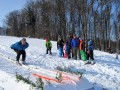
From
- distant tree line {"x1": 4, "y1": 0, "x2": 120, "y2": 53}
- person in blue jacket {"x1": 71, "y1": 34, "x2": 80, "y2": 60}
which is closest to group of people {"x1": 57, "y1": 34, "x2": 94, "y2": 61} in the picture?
person in blue jacket {"x1": 71, "y1": 34, "x2": 80, "y2": 60}

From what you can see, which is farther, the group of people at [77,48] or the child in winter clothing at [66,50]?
the child in winter clothing at [66,50]

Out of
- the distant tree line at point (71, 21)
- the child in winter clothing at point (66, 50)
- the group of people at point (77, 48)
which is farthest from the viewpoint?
the distant tree line at point (71, 21)

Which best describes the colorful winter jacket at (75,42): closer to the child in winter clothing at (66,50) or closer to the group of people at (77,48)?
the group of people at (77,48)

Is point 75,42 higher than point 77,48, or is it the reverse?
point 75,42

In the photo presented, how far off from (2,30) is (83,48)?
80.5 m

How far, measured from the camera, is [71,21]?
53.5 m

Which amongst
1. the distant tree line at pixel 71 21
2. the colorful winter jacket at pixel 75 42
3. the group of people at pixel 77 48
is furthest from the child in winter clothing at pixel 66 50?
the distant tree line at pixel 71 21

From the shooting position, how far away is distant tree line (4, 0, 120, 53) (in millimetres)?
45944

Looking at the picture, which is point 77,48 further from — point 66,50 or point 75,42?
point 66,50

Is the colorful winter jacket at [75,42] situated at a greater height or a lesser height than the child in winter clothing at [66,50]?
greater

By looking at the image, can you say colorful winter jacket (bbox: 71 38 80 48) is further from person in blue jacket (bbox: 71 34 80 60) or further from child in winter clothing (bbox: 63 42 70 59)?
child in winter clothing (bbox: 63 42 70 59)

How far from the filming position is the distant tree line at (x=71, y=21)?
45944mm

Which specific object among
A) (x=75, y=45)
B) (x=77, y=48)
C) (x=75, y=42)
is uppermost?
(x=75, y=42)

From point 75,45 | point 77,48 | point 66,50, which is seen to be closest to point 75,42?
point 75,45
